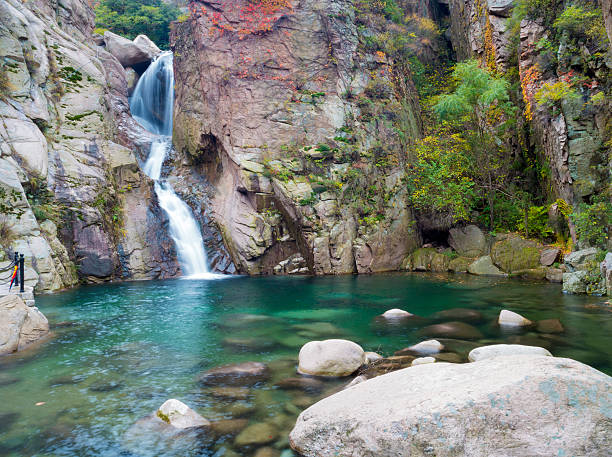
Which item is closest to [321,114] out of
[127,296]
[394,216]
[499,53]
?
[394,216]

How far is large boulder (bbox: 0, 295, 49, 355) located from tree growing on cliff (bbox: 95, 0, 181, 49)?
A: 110ft

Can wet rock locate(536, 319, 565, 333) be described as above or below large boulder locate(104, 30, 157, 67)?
below

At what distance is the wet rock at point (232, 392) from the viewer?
5.23m

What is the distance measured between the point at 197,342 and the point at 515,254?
13980 mm

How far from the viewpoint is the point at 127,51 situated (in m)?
31.0

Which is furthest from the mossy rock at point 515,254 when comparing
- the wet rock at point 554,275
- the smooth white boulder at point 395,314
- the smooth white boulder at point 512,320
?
the smooth white boulder at point 395,314

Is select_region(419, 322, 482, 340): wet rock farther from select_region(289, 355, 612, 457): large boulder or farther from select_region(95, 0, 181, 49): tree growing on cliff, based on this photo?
select_region(95, 0, 181, 49): tree growing on cliff

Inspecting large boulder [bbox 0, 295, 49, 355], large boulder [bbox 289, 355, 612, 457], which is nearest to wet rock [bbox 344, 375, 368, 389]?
large boulder [bbox 289, 355, 612, 457]

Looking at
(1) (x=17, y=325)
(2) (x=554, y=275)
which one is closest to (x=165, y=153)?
(1) (x=17, y=325)

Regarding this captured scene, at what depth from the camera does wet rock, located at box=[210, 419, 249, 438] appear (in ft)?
14.1

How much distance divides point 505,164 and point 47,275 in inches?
775

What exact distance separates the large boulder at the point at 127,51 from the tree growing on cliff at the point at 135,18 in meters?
4.28

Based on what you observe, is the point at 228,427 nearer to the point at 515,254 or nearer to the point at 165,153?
the point at 515,254

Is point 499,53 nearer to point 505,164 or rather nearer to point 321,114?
point 505,164
